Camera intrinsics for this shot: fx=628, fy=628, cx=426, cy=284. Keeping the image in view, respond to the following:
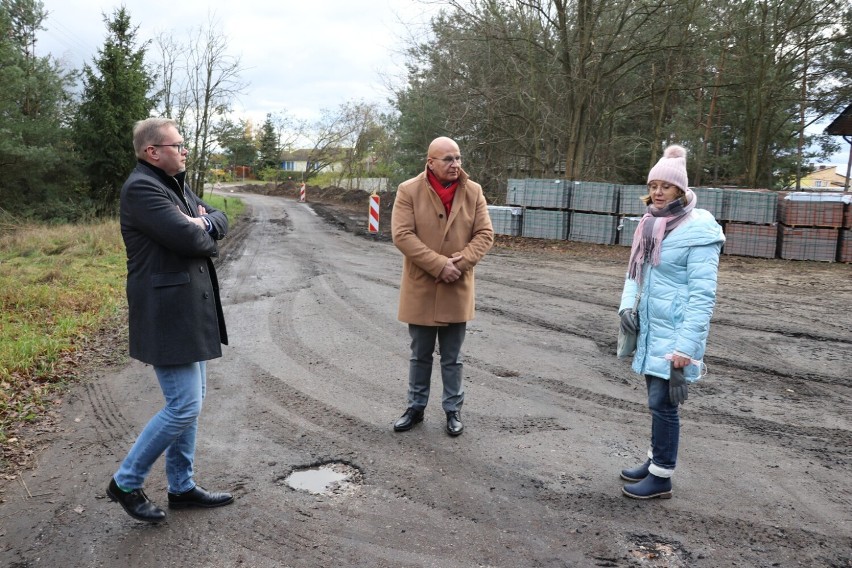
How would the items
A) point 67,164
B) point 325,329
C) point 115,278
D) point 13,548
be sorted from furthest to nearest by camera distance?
point 67,164 → point 115,278 → point 325,329 → point 13,548

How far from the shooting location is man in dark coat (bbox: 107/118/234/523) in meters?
3.09

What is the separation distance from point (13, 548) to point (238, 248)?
12.7 meters

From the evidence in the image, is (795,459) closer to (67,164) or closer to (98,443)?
(98,443)

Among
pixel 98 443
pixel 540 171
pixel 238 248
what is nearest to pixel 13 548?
pixel 98 443

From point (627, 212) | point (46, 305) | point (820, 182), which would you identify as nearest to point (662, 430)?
point (46, 305)

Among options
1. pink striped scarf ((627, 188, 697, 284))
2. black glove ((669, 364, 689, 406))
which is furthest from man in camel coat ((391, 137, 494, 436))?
black glove ((669, 364, 689, 406))

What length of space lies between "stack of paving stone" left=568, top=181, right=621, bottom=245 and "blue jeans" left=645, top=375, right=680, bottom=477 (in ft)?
46.6

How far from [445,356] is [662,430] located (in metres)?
1.65

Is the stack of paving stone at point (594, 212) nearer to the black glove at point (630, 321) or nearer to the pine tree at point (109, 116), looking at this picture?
the black glove at point (630, 321)

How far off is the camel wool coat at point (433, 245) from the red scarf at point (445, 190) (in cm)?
3

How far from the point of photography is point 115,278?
436 inches

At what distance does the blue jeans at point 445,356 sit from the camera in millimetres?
4664

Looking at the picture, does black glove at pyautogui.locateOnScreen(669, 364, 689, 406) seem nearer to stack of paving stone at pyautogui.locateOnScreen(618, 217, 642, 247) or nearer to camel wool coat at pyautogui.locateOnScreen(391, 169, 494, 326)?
camel wool coat at pyautogui.locateOnScreen(391, 169, 494, 326)

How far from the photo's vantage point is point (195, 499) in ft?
11.5
